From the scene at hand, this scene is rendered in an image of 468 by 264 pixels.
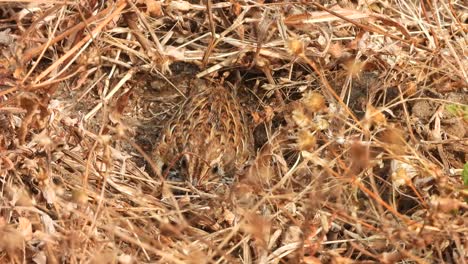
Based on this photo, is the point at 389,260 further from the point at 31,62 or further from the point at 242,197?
the point at 31,62

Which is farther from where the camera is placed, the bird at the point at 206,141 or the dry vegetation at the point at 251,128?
the bird at the point at 206,141

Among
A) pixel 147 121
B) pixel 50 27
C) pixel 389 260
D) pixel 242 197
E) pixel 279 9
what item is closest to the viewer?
pixel 389 260

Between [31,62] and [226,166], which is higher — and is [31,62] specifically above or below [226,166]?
above

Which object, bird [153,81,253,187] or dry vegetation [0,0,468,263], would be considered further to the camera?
bird [153,81,253,187]

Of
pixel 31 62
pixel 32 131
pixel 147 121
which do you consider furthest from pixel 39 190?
pixel 147 121
